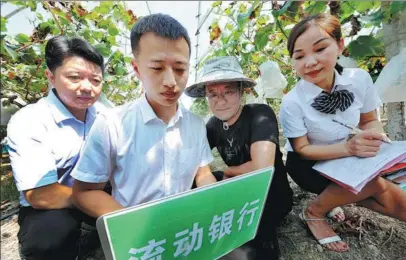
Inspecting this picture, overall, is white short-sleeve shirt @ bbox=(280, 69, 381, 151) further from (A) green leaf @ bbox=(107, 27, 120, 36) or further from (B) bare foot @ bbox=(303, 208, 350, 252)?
(A) green leaf @ bbox=(107, 27, 120, 36)

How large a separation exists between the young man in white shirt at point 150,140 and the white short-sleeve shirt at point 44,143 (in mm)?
279

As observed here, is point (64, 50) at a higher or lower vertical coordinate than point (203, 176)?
higher

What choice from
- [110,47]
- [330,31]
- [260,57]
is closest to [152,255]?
[330,31]

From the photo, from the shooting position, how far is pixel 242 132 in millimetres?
1253

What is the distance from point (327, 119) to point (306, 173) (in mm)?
308

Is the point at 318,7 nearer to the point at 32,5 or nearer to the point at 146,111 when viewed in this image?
the point at 146,111

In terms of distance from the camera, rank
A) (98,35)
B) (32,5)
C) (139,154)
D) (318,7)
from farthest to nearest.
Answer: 1. (98,35)
2. (32,5)
3. (318,7)
4. (139,154)

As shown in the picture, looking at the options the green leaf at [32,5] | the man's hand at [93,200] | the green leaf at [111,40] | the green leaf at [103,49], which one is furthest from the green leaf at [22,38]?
the man's hand at [93,200]

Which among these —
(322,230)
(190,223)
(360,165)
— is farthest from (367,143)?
(190,223)

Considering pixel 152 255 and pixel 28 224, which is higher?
pixel 152 255

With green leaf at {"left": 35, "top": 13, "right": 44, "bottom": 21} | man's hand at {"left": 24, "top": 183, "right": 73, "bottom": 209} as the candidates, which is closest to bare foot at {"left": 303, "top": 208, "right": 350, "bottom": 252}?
man's hand at {"left": 24, "top": 183, "right": 73, "bottom": 209}

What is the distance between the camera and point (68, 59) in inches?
49.5

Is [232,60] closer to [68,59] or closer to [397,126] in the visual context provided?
[68,59]

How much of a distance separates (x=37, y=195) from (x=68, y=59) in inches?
25.9
